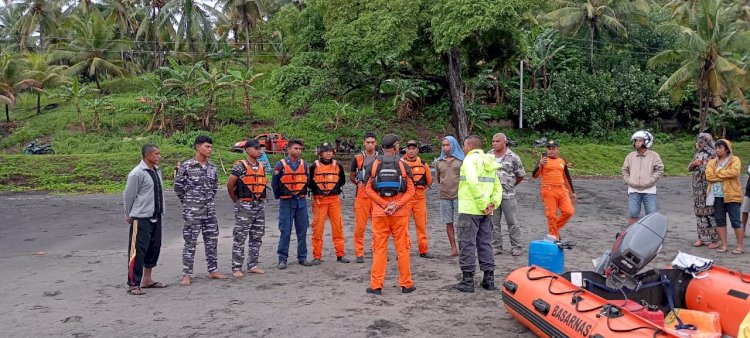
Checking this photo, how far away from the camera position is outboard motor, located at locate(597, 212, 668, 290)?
4906 millimetres

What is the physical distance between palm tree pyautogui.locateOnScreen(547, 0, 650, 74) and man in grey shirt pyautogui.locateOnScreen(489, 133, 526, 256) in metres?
26.6

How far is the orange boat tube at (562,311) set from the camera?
4156 millimetres

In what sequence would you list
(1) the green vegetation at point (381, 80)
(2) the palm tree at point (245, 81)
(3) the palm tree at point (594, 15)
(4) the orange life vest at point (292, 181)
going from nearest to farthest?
1. (4) the orange life vest at point (292, 181)
2. (1) the green vegetation at point (381, 80)
3. (2) the palm tree at point (245, 81)
4. (3) the palm tree at point (594, 15)

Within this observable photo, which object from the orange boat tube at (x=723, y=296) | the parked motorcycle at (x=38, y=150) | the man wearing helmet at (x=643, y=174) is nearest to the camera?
the orange boat tube at (x=723, y=296)

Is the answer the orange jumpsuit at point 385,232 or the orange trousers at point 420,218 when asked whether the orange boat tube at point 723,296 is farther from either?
the orange trousers at point 420,218

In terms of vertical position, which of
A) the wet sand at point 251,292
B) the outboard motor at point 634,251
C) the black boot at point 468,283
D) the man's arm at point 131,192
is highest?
the man's arm at point 131,192

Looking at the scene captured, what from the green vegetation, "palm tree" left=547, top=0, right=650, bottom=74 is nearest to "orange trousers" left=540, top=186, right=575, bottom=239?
the green vegetation

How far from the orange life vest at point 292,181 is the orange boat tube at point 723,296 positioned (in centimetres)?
458

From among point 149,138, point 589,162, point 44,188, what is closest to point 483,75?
point 589,162

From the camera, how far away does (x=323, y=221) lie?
25.7 feet

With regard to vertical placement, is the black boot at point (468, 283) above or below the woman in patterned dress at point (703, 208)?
below

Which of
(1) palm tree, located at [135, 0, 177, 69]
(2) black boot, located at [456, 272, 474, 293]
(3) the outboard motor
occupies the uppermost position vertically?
(1) palm tree, located at [135, 0, 177, 69]

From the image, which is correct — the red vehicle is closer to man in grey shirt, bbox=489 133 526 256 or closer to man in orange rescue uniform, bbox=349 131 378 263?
man in orange rescue uniform, bbox=349 131 378 263

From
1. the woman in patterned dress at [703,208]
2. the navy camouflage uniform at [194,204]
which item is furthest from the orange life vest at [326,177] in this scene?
the woman in patterned dress at [703,208]
